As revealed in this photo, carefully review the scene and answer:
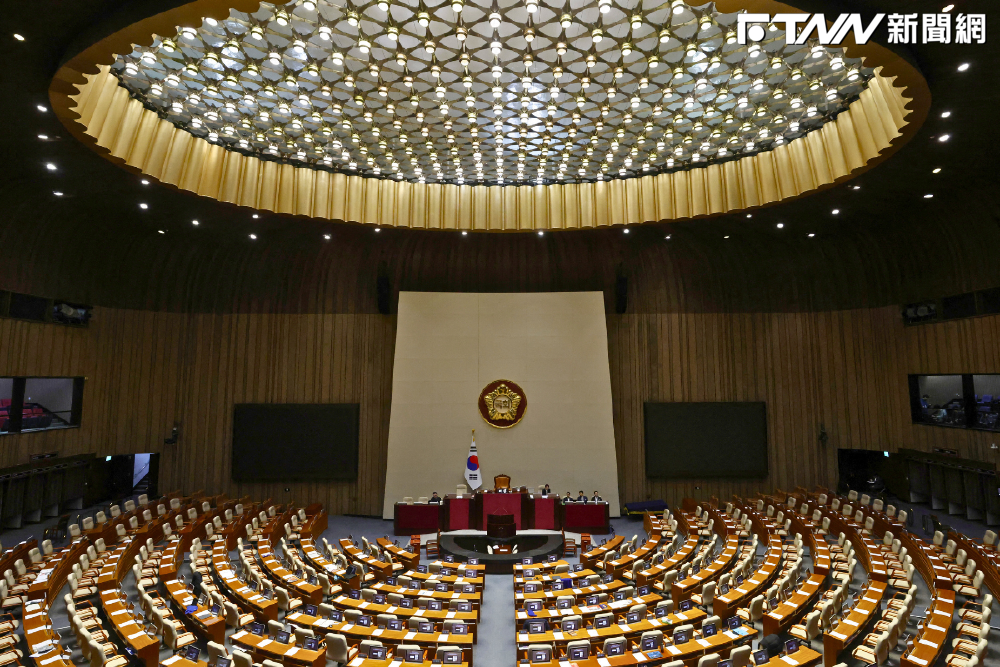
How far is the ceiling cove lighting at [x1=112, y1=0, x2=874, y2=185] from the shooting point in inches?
380

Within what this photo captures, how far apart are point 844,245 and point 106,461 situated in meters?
26.1

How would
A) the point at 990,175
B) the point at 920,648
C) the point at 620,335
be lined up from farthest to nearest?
the point at 620,335
the point at 990,175
the point at 920,648

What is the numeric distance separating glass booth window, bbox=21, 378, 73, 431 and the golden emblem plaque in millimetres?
13214

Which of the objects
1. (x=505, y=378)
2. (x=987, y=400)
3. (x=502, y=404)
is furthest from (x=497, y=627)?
(x=987, y=400)

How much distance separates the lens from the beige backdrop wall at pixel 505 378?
773 inches

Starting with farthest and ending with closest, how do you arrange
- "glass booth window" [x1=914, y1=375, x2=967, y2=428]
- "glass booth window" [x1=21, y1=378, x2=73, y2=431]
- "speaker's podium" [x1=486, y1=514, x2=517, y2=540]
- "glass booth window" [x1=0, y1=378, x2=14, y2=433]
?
"glass booth window" [x1=914, y1=375, x2=967, y2=428]
"glass booth window" [x1=21, y1=378, x2=73, y2=431]
"glass booth window" [x1=0, y1=378, x2=14, y2=433]
"speaker's podium" [x1=486, y1=514, x2=517, y2=540]

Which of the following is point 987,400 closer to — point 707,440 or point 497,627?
point 707,440

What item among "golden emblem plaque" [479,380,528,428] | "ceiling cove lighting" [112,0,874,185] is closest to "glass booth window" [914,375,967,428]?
"ceiling cove lighting" [112,0,874,185]

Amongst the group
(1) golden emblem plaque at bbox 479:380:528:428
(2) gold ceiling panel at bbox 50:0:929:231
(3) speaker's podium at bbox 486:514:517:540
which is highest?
(2) gold ceiling panel at bbox 50:0:929:231

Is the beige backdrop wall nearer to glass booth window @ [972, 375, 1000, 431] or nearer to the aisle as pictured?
the aisle

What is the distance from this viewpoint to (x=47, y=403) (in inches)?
709

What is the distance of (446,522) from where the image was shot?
17.5m

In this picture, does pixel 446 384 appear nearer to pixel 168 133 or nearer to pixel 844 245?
pixel 168 133

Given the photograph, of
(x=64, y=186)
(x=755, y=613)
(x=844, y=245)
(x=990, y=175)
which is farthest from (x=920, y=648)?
(x=64, y=186)
